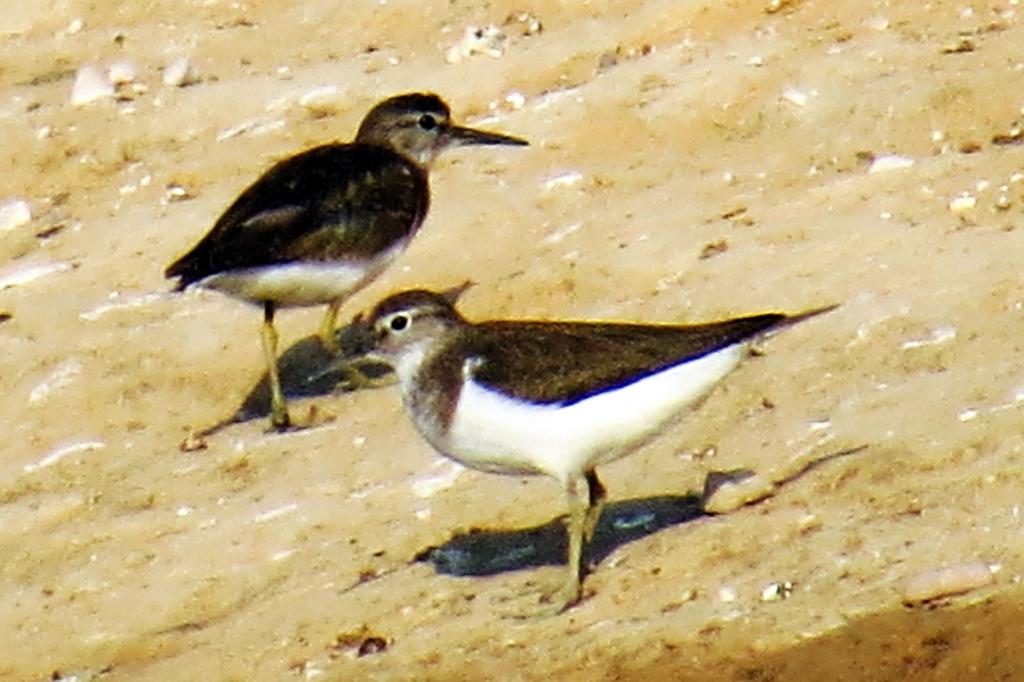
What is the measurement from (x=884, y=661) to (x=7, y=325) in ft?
19.5

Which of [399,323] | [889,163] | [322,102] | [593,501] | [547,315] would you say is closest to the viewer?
[593,501]

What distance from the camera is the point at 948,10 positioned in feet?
44.8

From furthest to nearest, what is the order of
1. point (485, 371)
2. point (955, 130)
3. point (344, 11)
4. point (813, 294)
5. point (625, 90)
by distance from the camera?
point (344, 11), point (625, 90), point (955, 130), point (813, 294), point (485, 371)

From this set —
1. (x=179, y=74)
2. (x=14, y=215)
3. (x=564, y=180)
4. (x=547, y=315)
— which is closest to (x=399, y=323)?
(x=547, y=315)

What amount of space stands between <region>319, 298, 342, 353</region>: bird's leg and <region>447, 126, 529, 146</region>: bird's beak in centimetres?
116

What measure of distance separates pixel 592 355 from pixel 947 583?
1.56 metres

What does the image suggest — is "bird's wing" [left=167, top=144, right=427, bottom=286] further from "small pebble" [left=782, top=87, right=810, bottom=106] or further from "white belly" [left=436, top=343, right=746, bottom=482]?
"white belly" [left=436, top=343, right=746, bottom=482]

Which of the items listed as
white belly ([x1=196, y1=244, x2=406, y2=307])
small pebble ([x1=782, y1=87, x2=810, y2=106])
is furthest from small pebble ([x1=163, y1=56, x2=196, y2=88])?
small pebble ([x1=782, y1=87, x2=810, y2=106])

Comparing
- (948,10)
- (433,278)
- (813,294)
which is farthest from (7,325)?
(948,10)

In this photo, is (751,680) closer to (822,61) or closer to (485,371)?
(485,371)

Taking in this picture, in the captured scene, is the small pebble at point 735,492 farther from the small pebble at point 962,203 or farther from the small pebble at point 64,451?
the small pebble at point 64,451

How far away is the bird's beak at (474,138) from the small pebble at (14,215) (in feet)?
8.38

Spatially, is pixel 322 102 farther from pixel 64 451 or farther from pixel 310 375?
pixel 64 451

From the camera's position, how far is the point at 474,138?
42.8 ft
